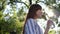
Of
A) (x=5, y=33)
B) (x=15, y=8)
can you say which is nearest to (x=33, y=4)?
(x=15, y=8)

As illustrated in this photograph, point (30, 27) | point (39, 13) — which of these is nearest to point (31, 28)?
point (30, 27)

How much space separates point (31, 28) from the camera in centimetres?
170

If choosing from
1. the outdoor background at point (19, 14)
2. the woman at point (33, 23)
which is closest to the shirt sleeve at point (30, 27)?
the woman at point (33, 23)

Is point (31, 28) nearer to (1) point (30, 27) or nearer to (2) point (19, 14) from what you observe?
(1) point (30, 27)

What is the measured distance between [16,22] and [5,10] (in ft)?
0.63

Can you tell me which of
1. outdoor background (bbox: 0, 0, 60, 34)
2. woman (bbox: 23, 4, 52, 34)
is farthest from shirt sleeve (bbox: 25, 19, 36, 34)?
outdoor background (bbox: 0, 0, 60, 34)

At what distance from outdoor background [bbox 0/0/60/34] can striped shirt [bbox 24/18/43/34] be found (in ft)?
0.35

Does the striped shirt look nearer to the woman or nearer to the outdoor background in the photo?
the woman

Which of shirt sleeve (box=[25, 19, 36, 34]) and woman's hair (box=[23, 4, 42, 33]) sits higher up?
woman's hair (box=[23, 4, 42, 33])

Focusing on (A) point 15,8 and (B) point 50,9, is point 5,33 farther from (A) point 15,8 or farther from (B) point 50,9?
(B) point 50,9

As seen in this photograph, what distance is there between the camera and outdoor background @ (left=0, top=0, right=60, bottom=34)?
1821mm

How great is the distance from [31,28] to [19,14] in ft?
0.84

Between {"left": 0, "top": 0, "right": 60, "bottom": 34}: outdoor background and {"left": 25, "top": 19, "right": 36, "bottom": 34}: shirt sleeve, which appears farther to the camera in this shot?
{"left": 0, "top": 0, "right": 60, "bottom": 34}: outdoor background

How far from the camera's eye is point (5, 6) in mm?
1868
